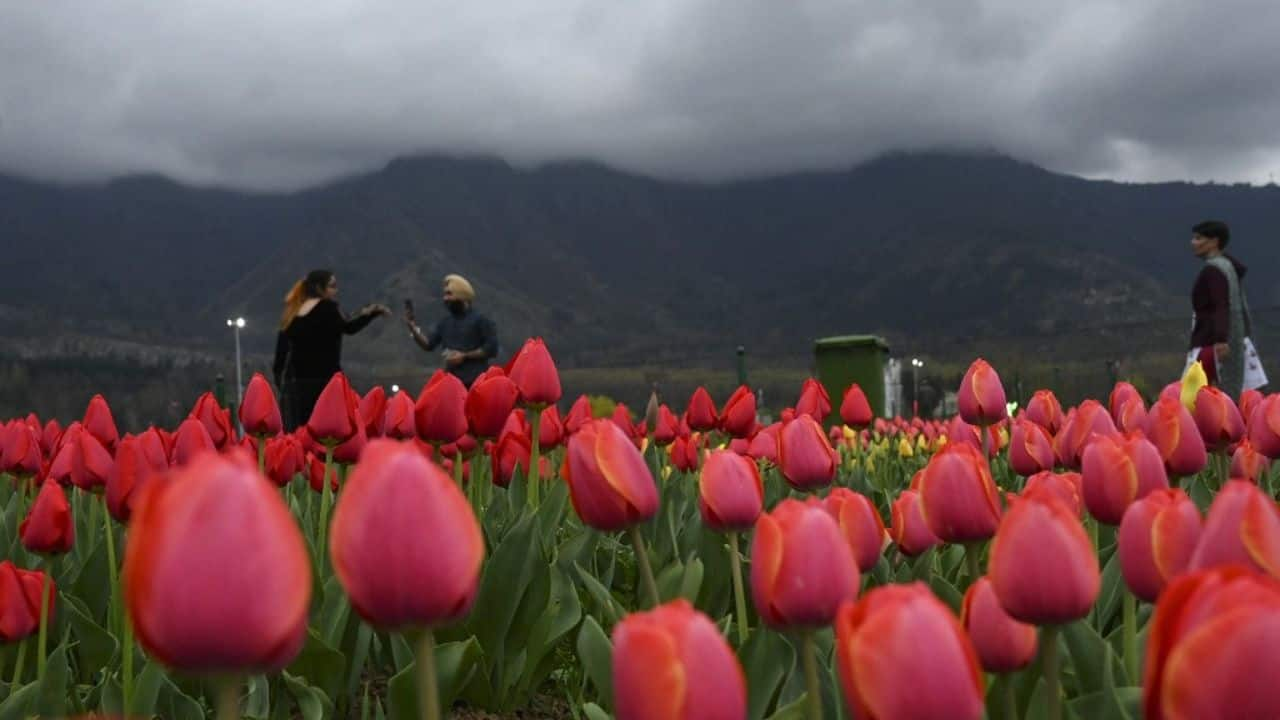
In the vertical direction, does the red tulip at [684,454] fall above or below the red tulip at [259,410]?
below

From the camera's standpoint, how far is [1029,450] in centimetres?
338

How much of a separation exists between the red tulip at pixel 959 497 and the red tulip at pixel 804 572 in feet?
1.75

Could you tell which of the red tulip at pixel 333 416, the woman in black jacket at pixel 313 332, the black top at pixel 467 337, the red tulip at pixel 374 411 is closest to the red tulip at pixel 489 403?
the red tulip at pixel 333 416

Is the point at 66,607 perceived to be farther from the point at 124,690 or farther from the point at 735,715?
the point at 735,715

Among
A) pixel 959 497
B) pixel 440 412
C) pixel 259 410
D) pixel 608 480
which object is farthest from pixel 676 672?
pixel 259 410

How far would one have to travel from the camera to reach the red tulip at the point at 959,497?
1944 mm

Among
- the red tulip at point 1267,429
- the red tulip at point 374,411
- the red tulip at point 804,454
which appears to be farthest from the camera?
the red tulip at point 374,411

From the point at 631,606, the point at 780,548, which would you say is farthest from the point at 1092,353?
the point at 780,548

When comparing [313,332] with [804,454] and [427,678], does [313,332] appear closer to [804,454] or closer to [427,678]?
[804,454]

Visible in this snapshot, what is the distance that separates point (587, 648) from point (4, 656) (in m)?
1.52

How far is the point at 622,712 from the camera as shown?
1.00 meters

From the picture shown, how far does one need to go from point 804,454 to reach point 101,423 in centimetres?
255

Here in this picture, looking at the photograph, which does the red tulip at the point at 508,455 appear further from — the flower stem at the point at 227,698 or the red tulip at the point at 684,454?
the flower stem at the point at 227,698

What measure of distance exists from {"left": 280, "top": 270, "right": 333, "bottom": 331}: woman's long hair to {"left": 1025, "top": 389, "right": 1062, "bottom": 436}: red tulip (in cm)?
750
